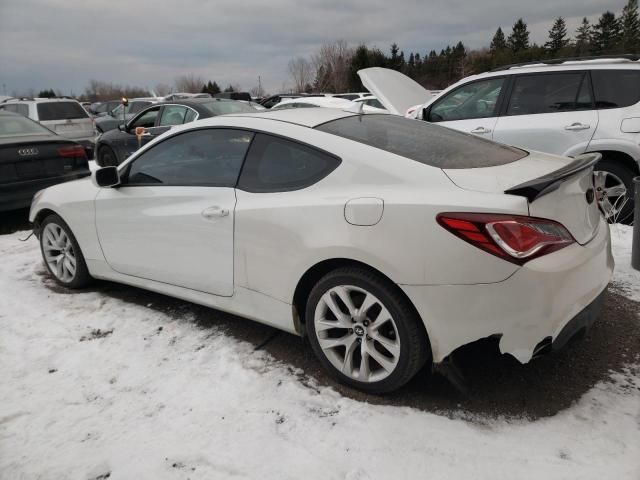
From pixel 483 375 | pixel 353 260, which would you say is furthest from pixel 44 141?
pixel 483 375

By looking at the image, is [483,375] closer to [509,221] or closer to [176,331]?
[509,221]

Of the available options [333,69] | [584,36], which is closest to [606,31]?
[584,36]

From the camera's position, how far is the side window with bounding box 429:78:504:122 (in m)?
6.07

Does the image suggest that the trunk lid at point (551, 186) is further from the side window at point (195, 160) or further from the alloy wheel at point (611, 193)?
the alloy wheel at point (611, 193)

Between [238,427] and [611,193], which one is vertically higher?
[611,193]

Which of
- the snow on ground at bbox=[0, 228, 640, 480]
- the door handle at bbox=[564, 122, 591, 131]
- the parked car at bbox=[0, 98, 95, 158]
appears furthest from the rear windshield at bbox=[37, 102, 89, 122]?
the door handle at bbox=[564, 122, 591, 131]

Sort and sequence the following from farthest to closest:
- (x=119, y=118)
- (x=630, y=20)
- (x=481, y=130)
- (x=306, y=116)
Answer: (x=630, y=20), (x=119, y=118), (x=481, y=130), (x=306, y=116)

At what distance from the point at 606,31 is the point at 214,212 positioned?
221 feet

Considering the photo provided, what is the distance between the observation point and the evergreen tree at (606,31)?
54750mm

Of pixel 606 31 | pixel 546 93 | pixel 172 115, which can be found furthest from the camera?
pixel 606 31

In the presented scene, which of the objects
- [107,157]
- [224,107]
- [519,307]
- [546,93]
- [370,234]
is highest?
[546,93]

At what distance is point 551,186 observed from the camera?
90.4 inches

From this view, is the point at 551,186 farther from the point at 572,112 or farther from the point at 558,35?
the point at 558,35

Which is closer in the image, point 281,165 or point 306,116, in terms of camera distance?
point 281,165
